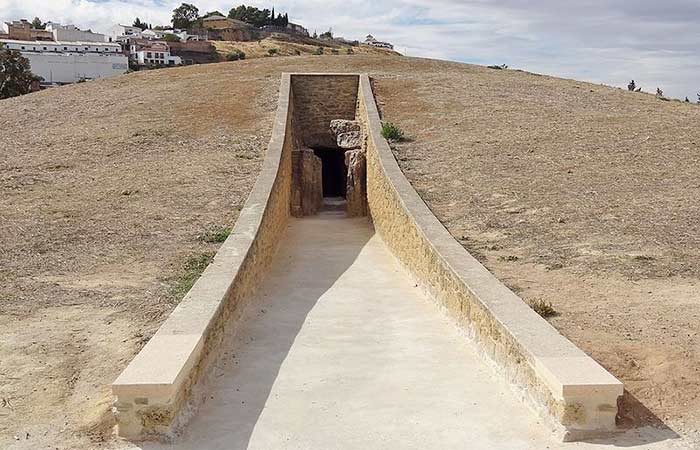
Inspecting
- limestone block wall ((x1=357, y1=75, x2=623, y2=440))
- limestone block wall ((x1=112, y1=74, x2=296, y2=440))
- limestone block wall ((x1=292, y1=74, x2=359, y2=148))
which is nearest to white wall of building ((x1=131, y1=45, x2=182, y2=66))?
limestone block wall ((x1=292, y1=74, x2=359, y2=148))

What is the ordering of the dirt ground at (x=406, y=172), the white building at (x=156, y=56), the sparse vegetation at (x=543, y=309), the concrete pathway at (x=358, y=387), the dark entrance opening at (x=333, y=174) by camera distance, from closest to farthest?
the concrete pathway at (x=358, y=387) < the dirt ground at (x=406, y=172) < the sparse vegetation at (x=543, y=309) < the dark entrance opening at (x=333, y=174) < the white building at (x=156, y=56)

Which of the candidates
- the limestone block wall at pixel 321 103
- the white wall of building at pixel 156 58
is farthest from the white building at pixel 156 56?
the limestone block wall at pixel 321 103

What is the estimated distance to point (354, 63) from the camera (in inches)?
984

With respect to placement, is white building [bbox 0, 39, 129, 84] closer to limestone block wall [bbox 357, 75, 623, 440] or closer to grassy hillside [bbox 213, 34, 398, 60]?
grassy hillside [bbox 213, 34, 398, 60]

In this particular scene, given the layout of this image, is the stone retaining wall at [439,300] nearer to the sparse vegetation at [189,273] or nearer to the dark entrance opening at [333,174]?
the sparse vegetation at [189,273]

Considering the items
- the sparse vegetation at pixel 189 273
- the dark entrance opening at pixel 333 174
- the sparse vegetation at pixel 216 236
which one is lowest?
the dark entrance opening at pixel 333 174

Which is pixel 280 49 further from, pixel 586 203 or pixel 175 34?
pixel 586 203

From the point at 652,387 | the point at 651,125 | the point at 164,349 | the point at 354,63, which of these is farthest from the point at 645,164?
the point at 354,63

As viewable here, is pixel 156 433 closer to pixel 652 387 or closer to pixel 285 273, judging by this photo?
pixel 652 387

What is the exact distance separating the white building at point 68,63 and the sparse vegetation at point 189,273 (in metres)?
64.4

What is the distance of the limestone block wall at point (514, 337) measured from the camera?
14.5ft

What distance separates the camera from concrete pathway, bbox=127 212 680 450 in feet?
15.0

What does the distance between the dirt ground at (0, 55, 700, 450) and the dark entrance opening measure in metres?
2.82

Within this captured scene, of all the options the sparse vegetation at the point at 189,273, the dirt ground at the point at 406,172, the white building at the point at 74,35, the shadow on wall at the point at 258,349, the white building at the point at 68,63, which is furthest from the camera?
the white building at the point at 74,35
